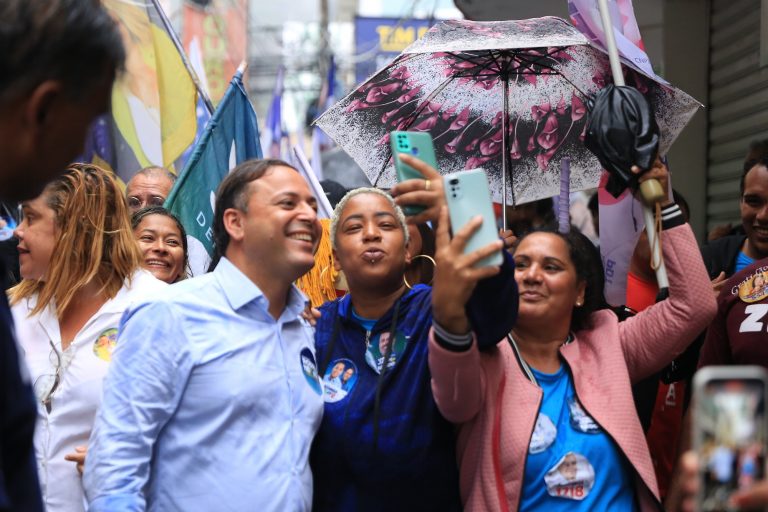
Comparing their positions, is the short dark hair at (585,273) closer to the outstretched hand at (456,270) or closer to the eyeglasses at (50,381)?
the outstretched hand at (456,270)

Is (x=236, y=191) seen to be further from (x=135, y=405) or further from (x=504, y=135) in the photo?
(x=504, y=135)

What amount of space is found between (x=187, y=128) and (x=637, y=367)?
11.0ft

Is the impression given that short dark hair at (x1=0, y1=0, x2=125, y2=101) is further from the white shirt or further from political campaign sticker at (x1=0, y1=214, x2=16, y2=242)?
political campaign sticker at (x1=0, y1=214, x2=16, y2=242)

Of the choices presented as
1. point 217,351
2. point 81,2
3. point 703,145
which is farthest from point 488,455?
point 703,145

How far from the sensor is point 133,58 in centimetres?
622

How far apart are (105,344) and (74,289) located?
0.25 meters

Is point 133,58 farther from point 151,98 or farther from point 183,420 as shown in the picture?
point 183,420

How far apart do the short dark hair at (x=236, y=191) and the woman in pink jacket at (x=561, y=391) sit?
0.80m

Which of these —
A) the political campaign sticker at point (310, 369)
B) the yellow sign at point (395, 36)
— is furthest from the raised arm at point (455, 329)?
the yellow sign at point (395, 36)

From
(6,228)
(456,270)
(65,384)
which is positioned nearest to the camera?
(456,270)

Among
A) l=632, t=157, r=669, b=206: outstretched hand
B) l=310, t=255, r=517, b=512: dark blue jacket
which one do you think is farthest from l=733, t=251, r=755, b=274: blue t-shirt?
l=310, t=255, r=517, b=512: dark blue jacket

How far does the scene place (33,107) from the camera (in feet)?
5.04

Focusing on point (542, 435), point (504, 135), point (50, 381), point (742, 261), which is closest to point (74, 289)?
point (50, 381)

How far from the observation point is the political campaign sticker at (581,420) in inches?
120
